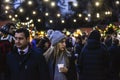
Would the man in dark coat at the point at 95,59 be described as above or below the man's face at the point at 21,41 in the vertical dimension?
below

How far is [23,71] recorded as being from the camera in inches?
293

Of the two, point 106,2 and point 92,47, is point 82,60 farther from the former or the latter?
point 106,2

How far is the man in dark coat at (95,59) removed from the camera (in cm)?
1069

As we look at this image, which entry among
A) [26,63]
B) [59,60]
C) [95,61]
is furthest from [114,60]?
[26,63]

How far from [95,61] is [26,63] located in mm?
3518

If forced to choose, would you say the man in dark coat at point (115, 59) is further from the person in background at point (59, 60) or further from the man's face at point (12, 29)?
the person in background at point (59, 60)

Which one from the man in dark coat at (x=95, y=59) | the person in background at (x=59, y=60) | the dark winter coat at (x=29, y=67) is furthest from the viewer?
the man in dark coat at (x=95, y=59)

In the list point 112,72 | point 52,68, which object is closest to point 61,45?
point 52,68

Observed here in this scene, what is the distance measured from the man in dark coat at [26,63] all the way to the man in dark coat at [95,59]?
131 inches

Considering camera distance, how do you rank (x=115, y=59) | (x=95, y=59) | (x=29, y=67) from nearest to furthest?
(x=29, y=67)
(x=95, y=59)
(x=115, y=59)

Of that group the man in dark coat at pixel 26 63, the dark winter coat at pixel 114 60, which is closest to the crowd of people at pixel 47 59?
the man in dark coat at pixel 26 63

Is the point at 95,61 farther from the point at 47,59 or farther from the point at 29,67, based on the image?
the point at 29,67

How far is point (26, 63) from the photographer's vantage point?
7.45 m

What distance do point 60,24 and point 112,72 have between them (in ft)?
197
